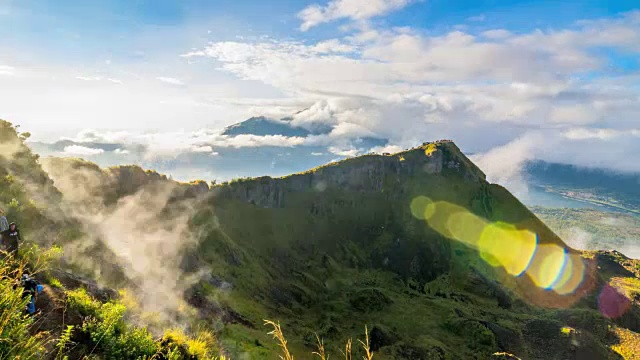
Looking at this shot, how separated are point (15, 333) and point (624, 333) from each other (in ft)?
631

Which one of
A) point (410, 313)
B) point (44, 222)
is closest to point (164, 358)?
point (44, 222)

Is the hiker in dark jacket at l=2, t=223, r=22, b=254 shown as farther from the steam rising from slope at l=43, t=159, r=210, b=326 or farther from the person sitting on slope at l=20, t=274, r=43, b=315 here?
the steam rising from slope at l=43, t=159, r=210, b=326

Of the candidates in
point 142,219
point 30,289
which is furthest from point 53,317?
point 142,219

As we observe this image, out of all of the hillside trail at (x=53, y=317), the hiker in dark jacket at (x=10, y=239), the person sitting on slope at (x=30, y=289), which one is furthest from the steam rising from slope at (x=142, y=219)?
the person sitting on slope at (x=30, y=289)

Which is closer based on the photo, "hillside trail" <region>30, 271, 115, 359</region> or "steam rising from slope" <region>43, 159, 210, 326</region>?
"hillside trail" <region>30, 271, 115, 359</region>

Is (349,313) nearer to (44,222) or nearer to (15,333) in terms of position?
(44,222)

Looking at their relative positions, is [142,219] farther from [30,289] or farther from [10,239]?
[30,289]

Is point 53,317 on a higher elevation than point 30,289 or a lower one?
lower

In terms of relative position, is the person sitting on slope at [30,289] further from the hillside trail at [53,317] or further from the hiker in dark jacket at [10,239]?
the hiker in dark jacket at [10,239]

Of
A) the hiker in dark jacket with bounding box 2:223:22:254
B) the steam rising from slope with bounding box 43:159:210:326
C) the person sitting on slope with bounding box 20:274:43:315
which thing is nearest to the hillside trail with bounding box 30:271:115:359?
the person sitting on slope with bounding box 20:274:43:315

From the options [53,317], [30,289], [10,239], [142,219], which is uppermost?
[30,289]

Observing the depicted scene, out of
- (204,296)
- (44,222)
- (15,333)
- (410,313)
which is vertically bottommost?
(410,313)

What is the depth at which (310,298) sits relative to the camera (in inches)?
7082

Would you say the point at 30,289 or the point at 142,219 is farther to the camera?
the point at 142,219
